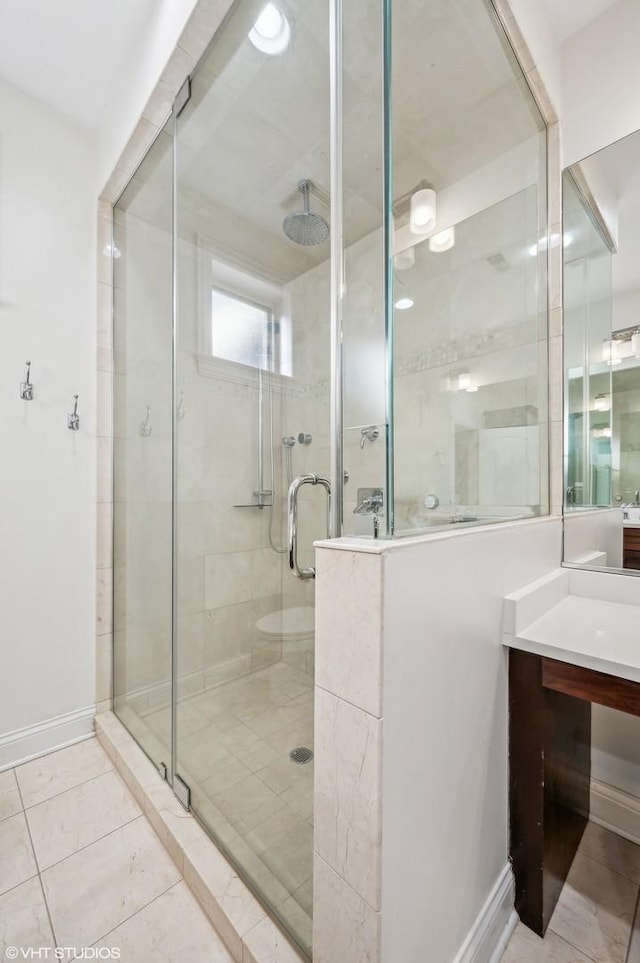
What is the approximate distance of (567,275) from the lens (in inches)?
49.3

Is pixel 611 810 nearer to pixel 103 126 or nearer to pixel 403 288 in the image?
pixel 403 288

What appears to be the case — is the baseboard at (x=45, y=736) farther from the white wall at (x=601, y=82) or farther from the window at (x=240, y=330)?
the white wall at (x=601, y=82)

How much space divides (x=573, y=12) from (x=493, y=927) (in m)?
2.53

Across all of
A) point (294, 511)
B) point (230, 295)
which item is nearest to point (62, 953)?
point (294, 511)

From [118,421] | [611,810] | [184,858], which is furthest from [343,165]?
[611,810]

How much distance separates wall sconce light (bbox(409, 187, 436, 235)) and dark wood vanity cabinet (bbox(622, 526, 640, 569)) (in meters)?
1.06

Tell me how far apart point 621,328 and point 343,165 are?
92 centimetres

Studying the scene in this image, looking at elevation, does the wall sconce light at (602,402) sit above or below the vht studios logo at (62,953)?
above

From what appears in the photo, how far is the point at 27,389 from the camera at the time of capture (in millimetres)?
1558

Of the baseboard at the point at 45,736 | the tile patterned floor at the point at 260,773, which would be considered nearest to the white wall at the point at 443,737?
the tile patterned floor at the point at 260,773

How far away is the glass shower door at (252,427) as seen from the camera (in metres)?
1.05

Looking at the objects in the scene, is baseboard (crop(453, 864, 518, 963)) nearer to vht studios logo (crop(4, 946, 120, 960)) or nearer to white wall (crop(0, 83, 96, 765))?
vht studios logo (crop(4, 946, 120, 960))

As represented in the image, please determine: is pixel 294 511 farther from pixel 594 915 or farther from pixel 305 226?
pixel 594 915

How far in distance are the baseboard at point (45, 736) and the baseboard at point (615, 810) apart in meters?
1.94
